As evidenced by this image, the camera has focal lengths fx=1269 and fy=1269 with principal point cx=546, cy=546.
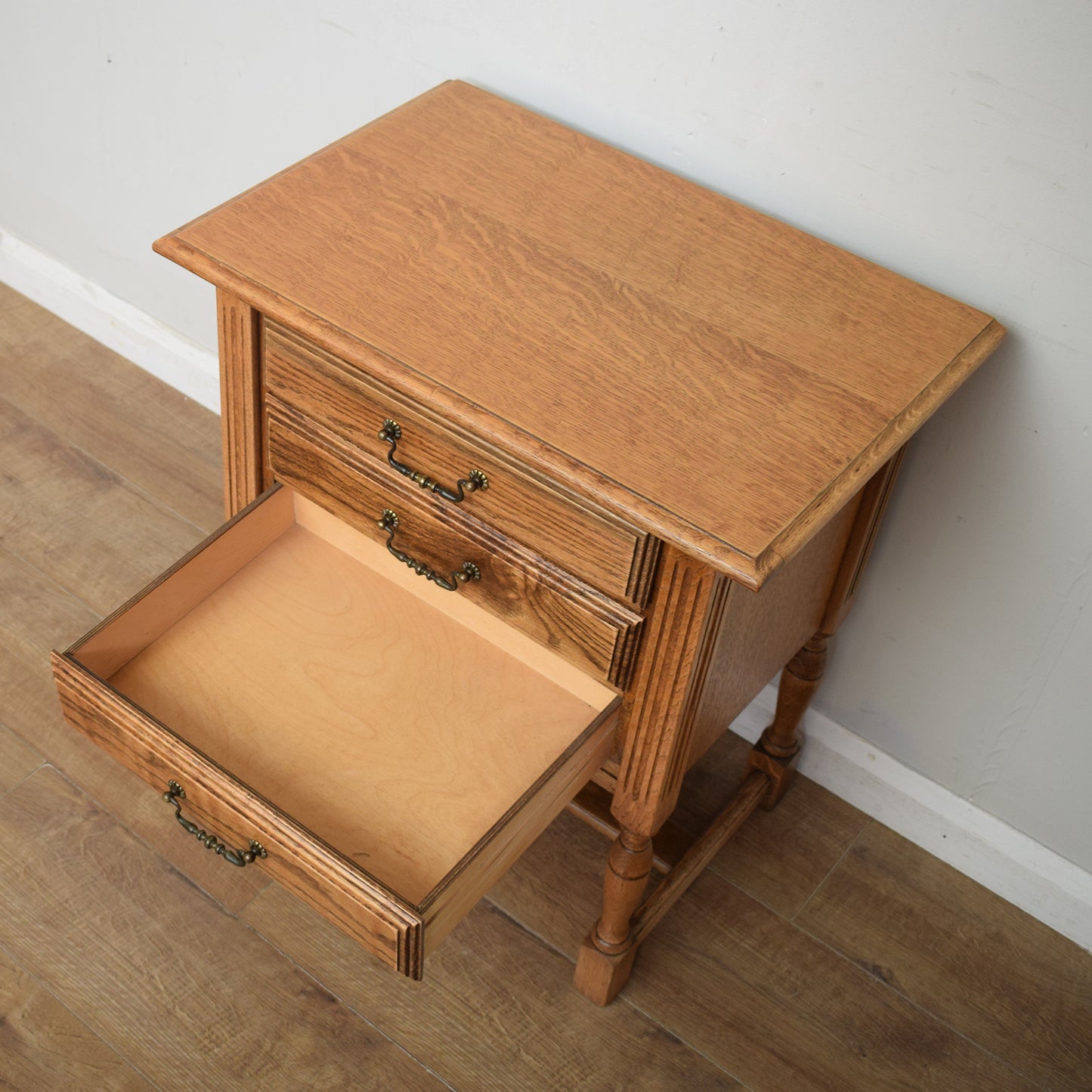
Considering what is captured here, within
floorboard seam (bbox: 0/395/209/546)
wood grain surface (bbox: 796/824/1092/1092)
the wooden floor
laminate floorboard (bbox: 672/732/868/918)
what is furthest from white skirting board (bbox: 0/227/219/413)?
wood grain surface (bbox: 796/824/1092/1092)

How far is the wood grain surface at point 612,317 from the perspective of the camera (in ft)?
3.12

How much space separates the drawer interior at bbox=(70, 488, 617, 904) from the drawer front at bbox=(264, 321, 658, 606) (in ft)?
0.47

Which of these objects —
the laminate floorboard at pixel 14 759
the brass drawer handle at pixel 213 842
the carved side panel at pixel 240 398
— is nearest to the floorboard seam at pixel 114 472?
the laminate floorboard at pixel 14 759

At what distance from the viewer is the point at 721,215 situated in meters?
1.21

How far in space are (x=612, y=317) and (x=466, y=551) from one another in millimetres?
239

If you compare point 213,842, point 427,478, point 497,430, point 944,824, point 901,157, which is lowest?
point 944,824

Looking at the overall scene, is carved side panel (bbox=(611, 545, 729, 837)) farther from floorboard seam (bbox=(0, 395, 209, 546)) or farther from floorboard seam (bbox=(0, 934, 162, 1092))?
floorboard seam (bbox=(0, 395, 209, 546))

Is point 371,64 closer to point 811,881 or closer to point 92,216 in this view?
point 92,216

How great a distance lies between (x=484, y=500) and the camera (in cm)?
106

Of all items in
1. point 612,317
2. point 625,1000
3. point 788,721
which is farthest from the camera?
point 788,721

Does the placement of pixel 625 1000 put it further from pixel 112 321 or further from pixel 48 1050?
pixel 112 321

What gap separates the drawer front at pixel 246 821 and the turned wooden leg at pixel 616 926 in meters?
0.33

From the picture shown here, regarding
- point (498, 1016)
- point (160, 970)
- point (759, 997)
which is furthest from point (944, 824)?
point (160, 970)

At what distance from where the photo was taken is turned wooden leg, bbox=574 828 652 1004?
1247 mm
